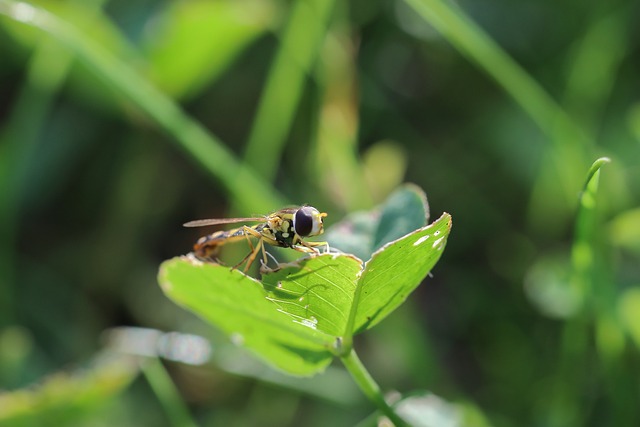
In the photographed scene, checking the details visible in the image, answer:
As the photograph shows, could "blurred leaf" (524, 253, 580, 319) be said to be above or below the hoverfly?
above

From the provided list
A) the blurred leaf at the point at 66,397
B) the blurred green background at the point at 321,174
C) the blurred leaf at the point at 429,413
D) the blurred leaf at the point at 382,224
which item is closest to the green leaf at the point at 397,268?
the blurred leaf at the point at 382,224

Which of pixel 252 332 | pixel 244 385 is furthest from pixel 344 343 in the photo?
Result: pixel 244 385

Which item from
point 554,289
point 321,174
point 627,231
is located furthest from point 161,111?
point 627,231

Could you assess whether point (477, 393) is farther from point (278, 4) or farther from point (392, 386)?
point (278, 4)

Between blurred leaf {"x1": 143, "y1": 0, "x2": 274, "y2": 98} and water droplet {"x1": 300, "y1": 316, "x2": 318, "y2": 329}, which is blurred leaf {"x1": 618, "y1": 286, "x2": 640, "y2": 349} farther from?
blurred leaf {"x1": 143, "y1": 0, "x2": 274, "y2": 98}

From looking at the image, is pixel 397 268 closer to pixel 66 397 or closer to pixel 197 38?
pixel 66 397

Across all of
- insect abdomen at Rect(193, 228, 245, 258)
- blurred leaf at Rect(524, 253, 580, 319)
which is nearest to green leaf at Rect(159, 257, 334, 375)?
insect abdomen at Rect(193, 228, 245, 258)

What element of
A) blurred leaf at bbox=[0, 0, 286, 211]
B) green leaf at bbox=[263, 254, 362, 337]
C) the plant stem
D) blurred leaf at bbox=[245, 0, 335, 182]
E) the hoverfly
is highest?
blurred leaf at bbox=[245, 0, 335, 182]
